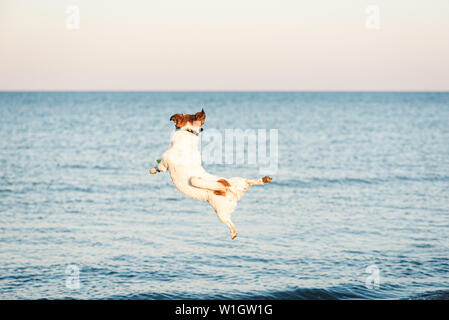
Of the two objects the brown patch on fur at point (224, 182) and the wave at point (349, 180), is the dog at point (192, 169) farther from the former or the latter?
the wave at point (349, 180)

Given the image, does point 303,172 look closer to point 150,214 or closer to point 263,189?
point 263,189

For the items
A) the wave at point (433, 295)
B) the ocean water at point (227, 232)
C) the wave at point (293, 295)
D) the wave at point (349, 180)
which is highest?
the wave at point (349, 180)

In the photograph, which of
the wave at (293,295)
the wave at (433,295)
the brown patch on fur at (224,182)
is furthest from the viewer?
the wave at (293,295)

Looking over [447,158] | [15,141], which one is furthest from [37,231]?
[15,141]

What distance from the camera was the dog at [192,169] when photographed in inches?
286

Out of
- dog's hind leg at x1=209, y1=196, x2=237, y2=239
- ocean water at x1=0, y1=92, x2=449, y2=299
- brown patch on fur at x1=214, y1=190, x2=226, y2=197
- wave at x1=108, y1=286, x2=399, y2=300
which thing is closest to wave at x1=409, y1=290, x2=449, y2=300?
ocean water at x1=0, y1=92, x2=449, y2=299

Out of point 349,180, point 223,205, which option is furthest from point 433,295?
point 349,180

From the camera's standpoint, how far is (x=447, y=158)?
5391 centimetres

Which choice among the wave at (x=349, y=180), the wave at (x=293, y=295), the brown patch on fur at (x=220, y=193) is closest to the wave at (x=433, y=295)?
the wave at (x=293, y=295)

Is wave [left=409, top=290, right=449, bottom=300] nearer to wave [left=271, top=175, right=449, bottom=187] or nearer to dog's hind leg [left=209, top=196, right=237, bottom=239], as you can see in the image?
dog's hind leg [left=209, top=196, right=237, bottom=239]

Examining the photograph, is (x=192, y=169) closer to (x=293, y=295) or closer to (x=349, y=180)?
(x=293, y=295)

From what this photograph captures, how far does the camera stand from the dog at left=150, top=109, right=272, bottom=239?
7254 mm

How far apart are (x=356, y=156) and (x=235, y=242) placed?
33324 mm

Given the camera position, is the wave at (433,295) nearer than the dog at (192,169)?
No
